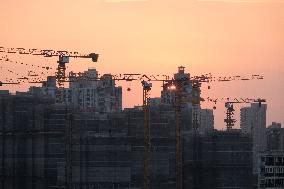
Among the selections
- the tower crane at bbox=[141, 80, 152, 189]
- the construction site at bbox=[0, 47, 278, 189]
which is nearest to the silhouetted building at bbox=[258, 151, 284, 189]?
the construction site at bbox=[0, 47, 278, 189]

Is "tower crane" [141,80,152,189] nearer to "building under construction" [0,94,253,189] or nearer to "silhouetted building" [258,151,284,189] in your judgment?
"building under construction" [0,94,253,189]

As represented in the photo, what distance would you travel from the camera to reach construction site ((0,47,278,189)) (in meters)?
101

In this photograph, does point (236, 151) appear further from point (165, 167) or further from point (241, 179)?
point (165, 167)

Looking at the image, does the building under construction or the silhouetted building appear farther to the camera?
the silhouetted building

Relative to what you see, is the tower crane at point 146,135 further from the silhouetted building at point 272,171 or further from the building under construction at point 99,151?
the silhouetted building at point 272,171

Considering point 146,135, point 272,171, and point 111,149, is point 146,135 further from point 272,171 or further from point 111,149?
point 272,171

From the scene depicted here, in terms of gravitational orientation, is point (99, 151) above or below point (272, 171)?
above

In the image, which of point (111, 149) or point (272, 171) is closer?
point (111, 149)

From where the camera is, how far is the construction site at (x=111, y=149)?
101 metres

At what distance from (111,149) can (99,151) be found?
139cm

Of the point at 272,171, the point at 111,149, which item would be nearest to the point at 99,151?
the point at 111,149

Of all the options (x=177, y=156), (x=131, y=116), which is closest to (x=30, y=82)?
(x=131, y=116)

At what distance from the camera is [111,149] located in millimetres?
100250

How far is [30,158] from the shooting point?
104125mm
